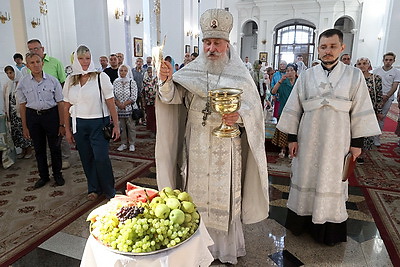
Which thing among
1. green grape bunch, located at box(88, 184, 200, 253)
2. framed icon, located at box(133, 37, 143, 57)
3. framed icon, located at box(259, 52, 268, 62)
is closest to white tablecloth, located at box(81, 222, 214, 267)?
green grape bunch, located at box(88, 184, 200, 253)

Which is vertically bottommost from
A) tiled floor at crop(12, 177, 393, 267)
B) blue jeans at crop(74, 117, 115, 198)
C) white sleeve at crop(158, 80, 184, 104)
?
tiled floor at crop(12, 177, 393, 267)

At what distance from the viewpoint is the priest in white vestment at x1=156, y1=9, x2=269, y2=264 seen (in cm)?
220

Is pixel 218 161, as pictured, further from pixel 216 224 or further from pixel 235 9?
pixel 235 9

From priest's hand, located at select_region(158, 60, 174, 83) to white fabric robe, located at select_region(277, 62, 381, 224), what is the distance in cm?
131

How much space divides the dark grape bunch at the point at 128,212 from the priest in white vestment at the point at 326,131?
6.08 ft

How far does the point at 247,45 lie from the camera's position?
24047mm

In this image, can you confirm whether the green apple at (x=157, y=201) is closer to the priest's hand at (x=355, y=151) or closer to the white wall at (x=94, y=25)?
the priest's hand at (x=355, y=151)

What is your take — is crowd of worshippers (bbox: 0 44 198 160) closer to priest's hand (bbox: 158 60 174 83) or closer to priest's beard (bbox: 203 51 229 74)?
priest's beard (bbox: 203 51 229 74)

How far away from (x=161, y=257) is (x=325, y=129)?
6.28 ft

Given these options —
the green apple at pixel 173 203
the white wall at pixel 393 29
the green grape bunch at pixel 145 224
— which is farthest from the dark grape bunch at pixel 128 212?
the white wall at pixel 393 29

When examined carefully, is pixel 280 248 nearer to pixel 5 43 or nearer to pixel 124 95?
pixel 124 95

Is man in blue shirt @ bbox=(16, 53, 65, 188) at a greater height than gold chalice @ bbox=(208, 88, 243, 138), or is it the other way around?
gold chalice @ bbox=(208, 88, 243, 138)

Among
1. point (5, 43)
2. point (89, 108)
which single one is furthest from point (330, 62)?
point (5, 43)

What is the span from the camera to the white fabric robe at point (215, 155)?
7.36ft
